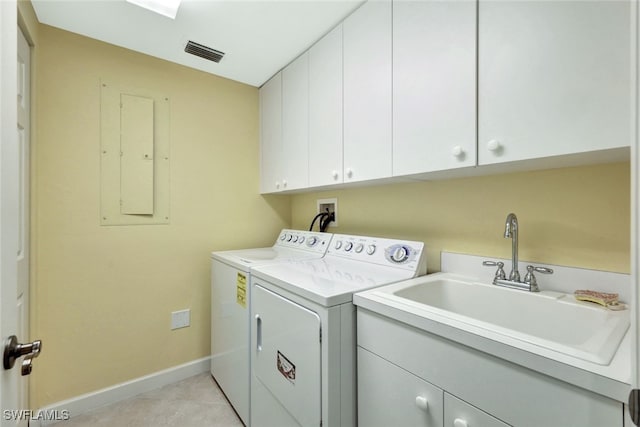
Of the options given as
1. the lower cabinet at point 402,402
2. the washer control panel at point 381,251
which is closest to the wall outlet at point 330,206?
the washer control panel at point 381,251

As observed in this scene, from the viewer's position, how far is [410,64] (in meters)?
1.21

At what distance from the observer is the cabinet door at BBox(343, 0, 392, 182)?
4.32 ft

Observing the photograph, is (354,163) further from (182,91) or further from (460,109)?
(182,91)

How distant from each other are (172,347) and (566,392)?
2283mm

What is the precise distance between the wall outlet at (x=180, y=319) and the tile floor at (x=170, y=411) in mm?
418

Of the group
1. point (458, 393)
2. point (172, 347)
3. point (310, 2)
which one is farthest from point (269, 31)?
point (172, 347)

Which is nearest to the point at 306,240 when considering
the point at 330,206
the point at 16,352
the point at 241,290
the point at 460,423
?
the point at 330,206

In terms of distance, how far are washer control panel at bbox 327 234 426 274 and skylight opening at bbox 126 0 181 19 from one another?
1.58m

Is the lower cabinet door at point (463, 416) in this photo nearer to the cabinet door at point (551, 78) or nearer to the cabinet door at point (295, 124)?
the cabinet door at point (551, 78)

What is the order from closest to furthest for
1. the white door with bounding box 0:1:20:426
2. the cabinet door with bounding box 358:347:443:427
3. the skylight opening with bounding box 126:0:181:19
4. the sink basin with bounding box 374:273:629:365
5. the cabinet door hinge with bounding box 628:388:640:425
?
the cabinet door hinge with bounding box 628:388:640:425 < the white door with bounding box 0:1:20:426 < the sink basin with bounding box 374:273:629:365 < the cabinet door with bounding box 358:347:443:427 < the skylight opening with bounding box 126:0:181:19

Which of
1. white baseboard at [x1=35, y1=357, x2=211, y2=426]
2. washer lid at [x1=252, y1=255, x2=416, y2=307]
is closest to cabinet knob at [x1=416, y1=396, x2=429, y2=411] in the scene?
washer lid at [x1=252, y1=255, x2=416, y2=307]

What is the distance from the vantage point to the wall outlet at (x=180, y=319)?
2072 mm

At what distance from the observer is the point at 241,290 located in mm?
1629

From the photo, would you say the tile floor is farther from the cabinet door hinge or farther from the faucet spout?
the cabinet door hinge
